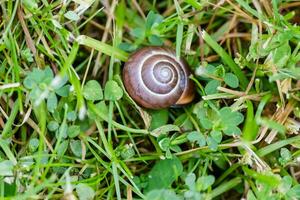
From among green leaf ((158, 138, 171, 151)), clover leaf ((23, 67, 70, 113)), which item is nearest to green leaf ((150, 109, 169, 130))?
green leaf ((158, 138, 171, 151))

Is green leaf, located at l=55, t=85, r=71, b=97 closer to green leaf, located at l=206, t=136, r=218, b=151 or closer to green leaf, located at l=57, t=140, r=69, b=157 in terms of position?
green leaf, located at l=57, t=140, r=69, b=157

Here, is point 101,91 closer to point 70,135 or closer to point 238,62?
point 70,135

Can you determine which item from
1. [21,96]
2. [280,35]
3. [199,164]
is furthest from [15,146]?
[280,35]

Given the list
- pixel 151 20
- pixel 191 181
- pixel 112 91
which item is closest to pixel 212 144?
pixel 191 181

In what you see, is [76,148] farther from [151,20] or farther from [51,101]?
[151,20]

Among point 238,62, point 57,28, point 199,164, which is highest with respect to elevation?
point 57,28
